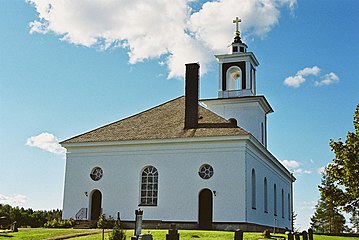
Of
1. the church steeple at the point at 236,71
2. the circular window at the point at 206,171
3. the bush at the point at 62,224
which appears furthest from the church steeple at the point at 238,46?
the bush at the point at 62,224

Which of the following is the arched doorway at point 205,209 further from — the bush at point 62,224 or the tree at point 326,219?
the tree at point 326,219

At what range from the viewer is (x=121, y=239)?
22453 mm

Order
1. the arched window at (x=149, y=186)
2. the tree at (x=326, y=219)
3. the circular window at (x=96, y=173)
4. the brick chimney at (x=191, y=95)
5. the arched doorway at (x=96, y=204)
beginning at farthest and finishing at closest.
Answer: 1. the tree at (x=326, y=219)
2. the circular window at (x=96, y=173)
3. the arched doorway at (x=96, y=204)
4. the brick chimney at (x=191, y=95)
5. the arched window at (x=149, y=186)

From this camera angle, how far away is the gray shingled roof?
114 ft

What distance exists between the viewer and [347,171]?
2867 cm

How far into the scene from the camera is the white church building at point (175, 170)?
109 feet

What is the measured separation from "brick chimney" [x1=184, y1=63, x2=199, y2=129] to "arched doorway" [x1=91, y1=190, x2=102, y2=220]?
7595 millimetres

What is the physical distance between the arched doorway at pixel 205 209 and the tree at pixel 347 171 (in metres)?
7.36

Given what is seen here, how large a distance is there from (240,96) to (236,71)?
8.19ft

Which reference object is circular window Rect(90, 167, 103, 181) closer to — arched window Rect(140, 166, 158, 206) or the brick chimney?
arched window Rect(140, 166, 158, 206)

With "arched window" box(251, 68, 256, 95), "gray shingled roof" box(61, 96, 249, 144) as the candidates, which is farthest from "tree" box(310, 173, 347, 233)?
"gray shingled roof" box(61, 96, 249, 144)

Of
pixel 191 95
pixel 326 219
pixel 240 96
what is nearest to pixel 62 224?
pixel 191 95

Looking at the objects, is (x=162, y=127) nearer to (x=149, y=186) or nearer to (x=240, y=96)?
(x=149, y=186)

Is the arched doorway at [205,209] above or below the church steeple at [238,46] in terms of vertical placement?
below
